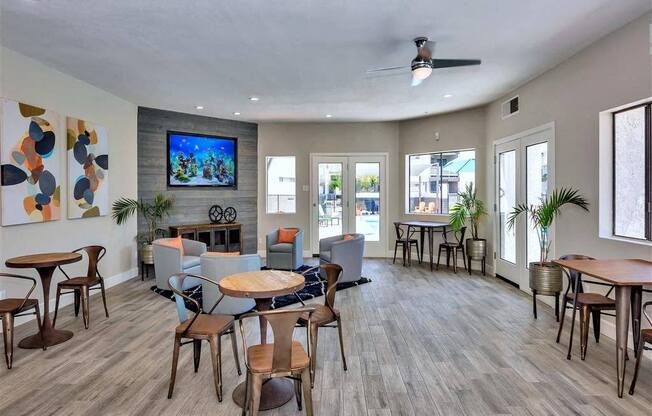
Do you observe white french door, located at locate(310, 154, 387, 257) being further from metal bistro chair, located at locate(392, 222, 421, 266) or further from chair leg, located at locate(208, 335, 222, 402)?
chair leg, located at locate(208, 335, 222, 402)

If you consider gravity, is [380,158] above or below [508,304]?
above


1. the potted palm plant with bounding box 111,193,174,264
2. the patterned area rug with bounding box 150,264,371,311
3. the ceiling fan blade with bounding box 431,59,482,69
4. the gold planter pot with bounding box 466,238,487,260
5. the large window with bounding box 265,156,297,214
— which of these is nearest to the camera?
the ceiling fan blade with bounding box 431,59,482,69

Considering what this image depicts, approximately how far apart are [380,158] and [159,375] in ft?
20.7

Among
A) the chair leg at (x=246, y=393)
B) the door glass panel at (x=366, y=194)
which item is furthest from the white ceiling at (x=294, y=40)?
the chair leg at (x=246, y=393)

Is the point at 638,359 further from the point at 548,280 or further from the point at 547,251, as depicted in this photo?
the point at 547,251

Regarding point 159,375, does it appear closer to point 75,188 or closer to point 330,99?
point 75,188

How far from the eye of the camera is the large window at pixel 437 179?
7344 mm

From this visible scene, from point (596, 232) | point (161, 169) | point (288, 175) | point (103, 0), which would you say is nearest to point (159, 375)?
point (103, 0)

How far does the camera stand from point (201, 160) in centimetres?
757

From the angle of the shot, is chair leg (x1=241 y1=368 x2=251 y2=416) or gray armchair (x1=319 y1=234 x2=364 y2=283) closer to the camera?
chair leg (x1=241 y1=368 x2=251 y2=416)

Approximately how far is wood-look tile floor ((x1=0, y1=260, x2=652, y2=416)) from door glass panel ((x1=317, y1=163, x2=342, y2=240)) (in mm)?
3795

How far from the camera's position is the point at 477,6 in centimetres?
312

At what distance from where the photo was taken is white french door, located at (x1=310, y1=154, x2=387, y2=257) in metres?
8.36

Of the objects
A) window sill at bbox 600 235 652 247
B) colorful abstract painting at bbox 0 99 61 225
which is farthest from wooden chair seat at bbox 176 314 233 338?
window sill at bbox 600 235 652 247
